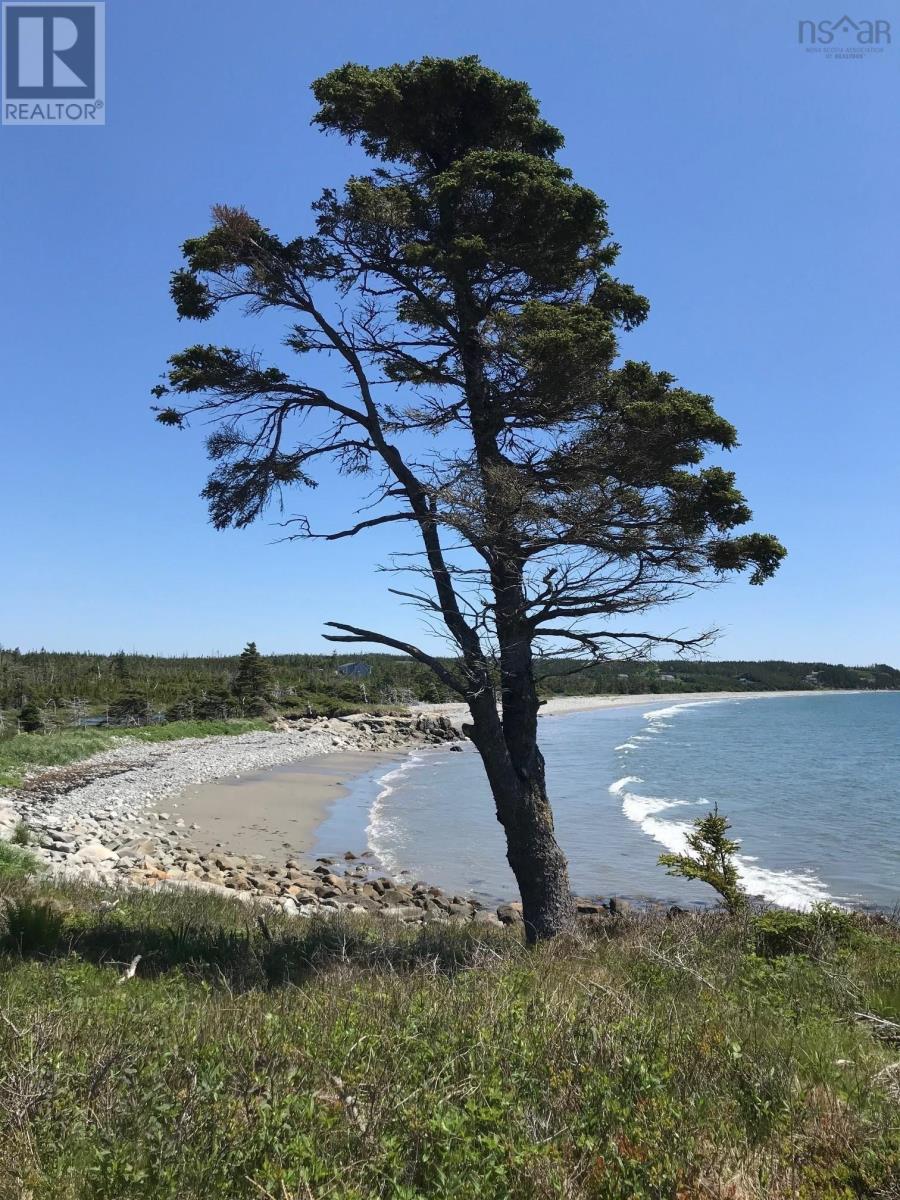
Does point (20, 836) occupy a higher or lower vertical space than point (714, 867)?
lower

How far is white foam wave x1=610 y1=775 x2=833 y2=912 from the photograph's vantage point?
569 inches

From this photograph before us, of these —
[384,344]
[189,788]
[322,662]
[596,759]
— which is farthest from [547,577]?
Answer: [322,662]

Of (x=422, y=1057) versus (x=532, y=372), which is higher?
(x=532, y=372)

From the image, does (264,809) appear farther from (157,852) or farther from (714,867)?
(714,867)

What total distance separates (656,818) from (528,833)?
17451 millimetres

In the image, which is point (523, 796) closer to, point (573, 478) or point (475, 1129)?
point (573, 478)

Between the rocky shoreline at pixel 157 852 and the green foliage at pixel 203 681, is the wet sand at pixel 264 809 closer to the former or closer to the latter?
the rocky shoreline at pixel 157 852

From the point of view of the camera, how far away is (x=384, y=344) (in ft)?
28.9

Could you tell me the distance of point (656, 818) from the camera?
2359 cm

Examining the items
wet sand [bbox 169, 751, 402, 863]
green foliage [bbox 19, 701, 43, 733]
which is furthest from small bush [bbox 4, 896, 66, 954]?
green foliage [bbox 19, 701, 43, 733]

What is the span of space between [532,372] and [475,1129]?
20.9 feet

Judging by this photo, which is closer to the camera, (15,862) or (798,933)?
(798,933)

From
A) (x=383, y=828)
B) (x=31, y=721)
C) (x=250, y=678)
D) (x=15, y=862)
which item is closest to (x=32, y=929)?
(x=15, y=862)

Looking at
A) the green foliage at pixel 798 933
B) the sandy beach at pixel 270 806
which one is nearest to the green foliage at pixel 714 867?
the green foliage at pixel 798 933
